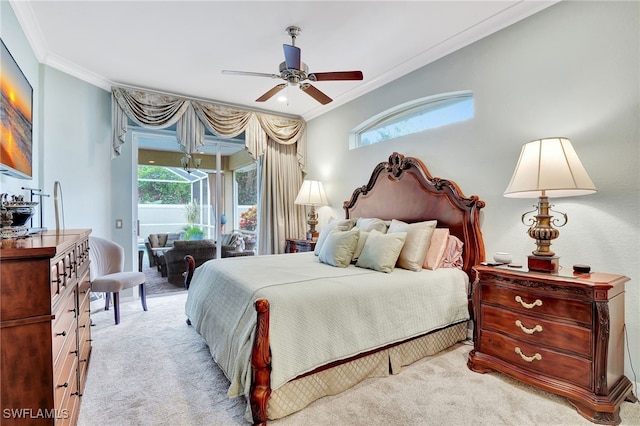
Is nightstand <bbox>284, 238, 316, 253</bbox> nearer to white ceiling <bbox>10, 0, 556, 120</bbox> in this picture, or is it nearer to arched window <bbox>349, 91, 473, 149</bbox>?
arched window <bbox>349, 91, 473, 149</bbox>

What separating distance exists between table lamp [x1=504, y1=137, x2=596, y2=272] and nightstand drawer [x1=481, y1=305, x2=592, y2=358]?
35 centimetres

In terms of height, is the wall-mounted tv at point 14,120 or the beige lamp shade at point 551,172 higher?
the wall-mounted tv at point 14,120

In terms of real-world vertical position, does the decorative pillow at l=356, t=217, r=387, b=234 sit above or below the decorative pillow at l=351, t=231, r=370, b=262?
above

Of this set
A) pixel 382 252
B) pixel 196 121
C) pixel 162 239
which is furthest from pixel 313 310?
pixel 162 239

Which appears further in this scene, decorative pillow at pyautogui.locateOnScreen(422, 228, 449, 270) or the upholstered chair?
the upholstered chair

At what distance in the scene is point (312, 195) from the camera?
4734mm

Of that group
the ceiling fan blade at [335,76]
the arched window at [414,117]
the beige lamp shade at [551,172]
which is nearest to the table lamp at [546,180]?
the beige lamp shade at [551,172]

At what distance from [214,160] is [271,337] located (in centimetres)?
406

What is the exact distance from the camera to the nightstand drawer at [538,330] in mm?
1855

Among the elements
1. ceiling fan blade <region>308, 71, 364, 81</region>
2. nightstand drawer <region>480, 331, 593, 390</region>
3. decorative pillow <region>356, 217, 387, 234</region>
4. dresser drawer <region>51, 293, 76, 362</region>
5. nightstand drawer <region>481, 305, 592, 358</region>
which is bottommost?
nightstand drawer <region>480, 331, 593, 390</region>

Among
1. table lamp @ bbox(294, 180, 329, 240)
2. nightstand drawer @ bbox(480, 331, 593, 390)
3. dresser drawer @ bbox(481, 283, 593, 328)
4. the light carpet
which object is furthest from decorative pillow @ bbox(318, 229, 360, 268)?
table lamp @ bbox(294, 180, 329, 240)

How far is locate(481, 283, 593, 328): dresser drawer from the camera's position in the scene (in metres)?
1.85

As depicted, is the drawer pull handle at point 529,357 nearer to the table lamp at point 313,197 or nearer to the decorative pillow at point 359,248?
the decorative pillow at point 359,248

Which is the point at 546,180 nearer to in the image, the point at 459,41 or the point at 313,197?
the point at 459,41
